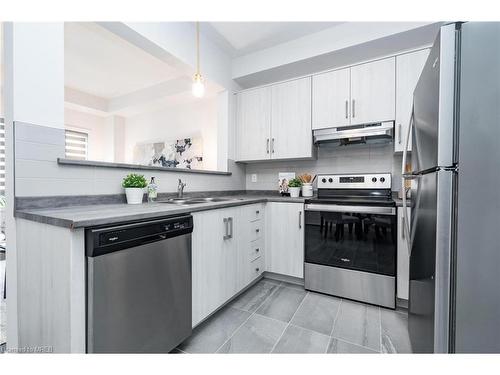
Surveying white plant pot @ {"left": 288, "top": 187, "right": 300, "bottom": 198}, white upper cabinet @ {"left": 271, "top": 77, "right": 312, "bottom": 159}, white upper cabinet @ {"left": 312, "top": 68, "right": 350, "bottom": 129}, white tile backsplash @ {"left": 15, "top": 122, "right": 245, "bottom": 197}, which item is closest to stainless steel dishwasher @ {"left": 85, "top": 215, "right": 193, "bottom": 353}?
white tile backsplash @ {"left": 15, "top": 122, "right": 245, "bottom": 197}

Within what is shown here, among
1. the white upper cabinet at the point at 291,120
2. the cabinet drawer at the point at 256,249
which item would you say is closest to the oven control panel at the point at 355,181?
the white upper cabinet at the point at 291,120

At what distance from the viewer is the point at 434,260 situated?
88 centimetres

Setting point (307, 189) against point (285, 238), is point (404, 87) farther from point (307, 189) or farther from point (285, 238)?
point (285, 238)

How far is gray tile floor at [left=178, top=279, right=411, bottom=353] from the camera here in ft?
4.56

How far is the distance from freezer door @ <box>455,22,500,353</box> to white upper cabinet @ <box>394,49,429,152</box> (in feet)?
4.43

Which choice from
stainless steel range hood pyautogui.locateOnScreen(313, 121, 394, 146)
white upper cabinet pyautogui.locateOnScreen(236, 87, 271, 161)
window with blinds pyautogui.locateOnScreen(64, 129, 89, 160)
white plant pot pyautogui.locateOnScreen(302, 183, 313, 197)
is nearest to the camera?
stainless steel range hood pyautogui.locateOnScreen(313, 121, 394, 146)

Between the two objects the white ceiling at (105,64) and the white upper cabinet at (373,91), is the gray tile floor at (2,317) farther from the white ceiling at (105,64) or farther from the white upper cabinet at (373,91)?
the white upper cabinet at (373,91)

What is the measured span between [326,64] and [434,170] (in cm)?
207

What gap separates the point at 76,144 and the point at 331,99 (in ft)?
16.1

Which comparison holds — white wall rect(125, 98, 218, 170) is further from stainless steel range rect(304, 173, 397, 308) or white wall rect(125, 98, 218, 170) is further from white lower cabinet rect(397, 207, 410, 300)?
white lower cabinet rect(397, 207, 410, 300)

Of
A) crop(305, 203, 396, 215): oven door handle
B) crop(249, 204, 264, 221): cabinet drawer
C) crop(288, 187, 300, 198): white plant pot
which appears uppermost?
crop(288, 187, 300, 198): white plant pot

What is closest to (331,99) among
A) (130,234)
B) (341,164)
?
(341,164)

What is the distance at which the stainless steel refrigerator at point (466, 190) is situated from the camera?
766 mm
